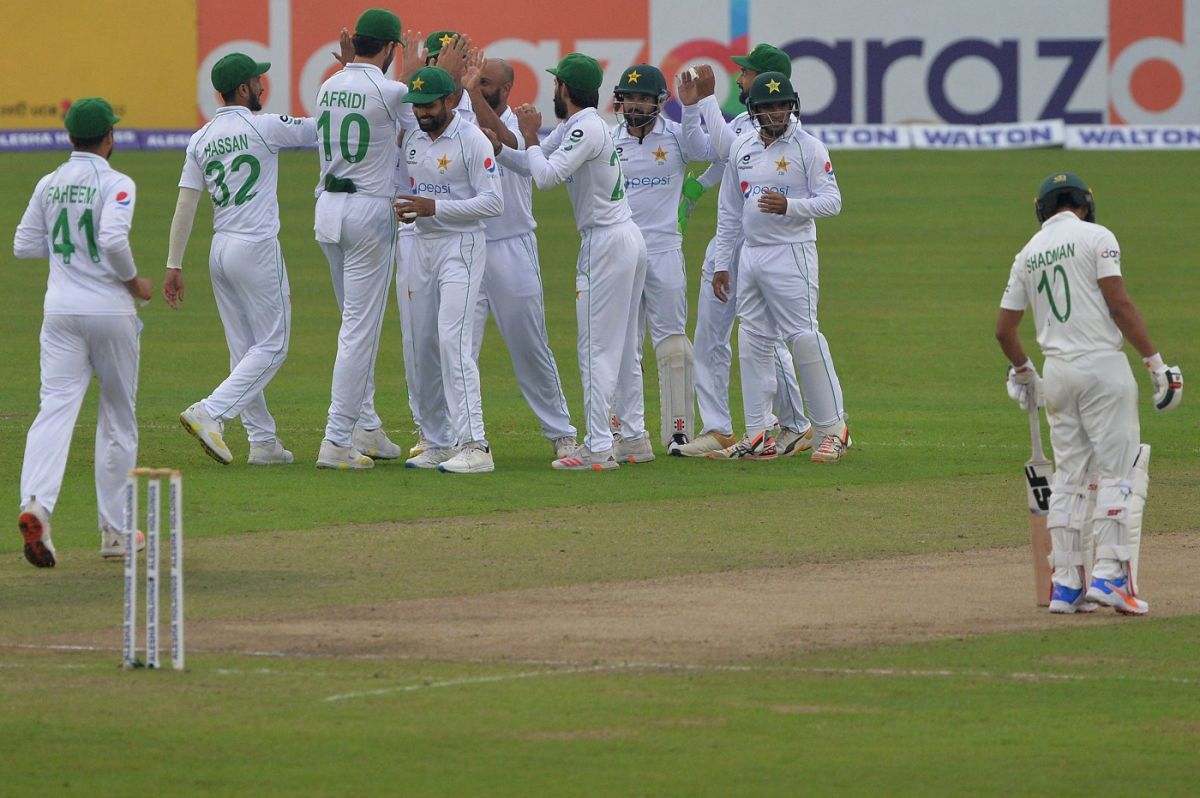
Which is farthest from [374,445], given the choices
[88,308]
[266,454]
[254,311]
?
[88,308]

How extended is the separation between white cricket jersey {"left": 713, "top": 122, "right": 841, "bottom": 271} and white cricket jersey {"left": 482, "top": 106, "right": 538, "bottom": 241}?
1.38m

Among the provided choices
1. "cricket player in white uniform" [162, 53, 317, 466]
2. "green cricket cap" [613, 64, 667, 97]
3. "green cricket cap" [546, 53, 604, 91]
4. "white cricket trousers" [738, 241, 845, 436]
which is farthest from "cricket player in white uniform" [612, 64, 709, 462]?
"cricket player in white uniform" [162, 53, 317, 466]

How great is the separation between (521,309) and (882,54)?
92.2 feet

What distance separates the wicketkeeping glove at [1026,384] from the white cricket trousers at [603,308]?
4311 millimetres

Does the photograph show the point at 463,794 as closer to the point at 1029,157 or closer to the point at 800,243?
the point at 800,243

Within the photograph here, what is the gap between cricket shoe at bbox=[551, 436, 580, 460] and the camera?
13.8 m

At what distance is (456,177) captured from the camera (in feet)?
42.3

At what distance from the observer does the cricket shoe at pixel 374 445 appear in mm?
13953

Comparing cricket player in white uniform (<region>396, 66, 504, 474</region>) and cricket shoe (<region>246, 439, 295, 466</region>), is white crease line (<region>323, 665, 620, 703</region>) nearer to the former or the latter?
cricket player in white uniform (<region>396, 66, 504, 474</region>)

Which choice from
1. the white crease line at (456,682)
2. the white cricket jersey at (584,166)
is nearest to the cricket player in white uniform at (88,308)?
the white crease line at (456,682)

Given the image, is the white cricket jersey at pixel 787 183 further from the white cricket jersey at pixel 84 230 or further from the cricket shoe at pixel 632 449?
the white cricket jersey at pixel 84 230

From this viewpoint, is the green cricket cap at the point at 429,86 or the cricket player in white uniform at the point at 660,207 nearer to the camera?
the green cricket cap at the point at 429,86

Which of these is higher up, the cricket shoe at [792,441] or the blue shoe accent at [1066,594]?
the cricket shoe at [792,441]

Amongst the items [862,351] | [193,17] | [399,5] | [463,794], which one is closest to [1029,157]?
[399,5]
